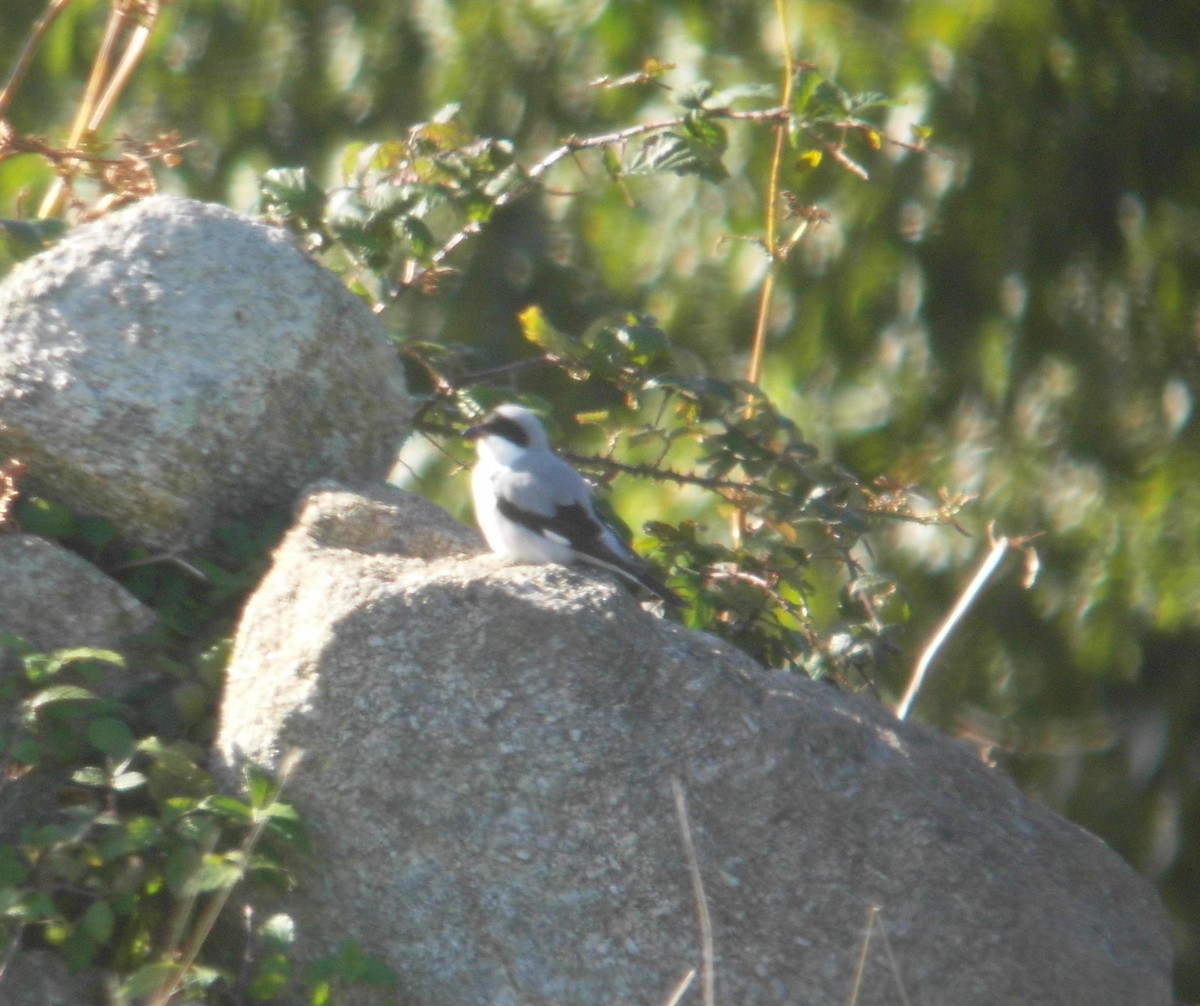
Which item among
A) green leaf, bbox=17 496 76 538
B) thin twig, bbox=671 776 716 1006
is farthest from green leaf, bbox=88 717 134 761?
thin twig, bbox=671 776 716 1006

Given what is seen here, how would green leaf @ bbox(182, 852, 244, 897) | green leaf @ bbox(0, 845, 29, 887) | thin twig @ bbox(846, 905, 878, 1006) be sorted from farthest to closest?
green leaf @ bbox(0, 845, 29, 887), green leaf @ bbox(182, 852, 244, 897), thin twig @ bbox(846, 905, 878, 1006)

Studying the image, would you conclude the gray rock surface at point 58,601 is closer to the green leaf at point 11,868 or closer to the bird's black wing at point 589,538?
the green leaf at point 11,868

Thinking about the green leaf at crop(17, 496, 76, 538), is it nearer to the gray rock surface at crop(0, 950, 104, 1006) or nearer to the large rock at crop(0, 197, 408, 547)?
the large rock at crop(0, 197, 408, 547)

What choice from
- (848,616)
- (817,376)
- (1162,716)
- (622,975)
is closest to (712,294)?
(817,376)

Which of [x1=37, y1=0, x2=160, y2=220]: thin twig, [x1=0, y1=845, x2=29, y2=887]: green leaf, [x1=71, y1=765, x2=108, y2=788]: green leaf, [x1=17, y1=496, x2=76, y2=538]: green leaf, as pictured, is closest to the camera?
[x1=0, y1=845, x2=29, y2=887]: green leaf

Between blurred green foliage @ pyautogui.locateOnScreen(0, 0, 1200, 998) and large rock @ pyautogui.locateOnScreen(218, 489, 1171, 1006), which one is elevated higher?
blurred green foliage @ pyautogui.locateOnScreen(0, 0, 1200, 998)

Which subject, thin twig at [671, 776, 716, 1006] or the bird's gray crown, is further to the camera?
the bird's gray crown

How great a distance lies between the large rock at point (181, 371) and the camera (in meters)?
3.99

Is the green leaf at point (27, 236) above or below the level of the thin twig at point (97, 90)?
below

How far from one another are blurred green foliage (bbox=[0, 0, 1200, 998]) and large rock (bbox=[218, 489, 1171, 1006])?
1348mm

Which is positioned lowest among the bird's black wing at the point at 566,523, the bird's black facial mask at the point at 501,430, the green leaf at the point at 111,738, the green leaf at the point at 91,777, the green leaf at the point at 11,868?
the green leaf at the point at 11,868

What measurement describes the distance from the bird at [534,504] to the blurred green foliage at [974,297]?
460 mm

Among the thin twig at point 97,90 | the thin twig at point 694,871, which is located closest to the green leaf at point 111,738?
the thin twig at point 694,871

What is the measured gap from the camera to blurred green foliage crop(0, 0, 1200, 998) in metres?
5.14
